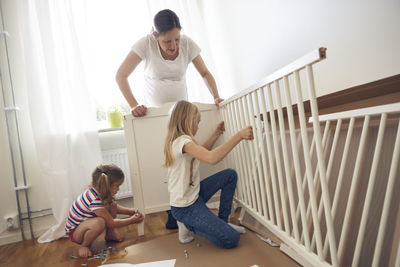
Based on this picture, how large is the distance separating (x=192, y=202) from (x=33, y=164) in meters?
1.38

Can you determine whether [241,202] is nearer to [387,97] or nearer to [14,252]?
[387,97]

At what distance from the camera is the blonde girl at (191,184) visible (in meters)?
1.18

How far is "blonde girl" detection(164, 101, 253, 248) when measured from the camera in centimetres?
118

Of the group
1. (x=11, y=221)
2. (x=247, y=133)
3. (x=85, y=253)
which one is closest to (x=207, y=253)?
(x=247, y=133)

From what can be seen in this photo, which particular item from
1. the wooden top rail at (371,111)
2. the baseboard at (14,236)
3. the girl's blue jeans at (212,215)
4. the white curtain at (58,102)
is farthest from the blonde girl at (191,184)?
the baseboard at (14,236)

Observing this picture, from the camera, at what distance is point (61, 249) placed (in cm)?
158

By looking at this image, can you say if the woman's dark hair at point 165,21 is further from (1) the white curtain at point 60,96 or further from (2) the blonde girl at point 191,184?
(1) the white curtain at point 60,96

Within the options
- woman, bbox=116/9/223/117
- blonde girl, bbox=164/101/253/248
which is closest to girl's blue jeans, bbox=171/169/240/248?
blonde girl, bbox=164/101/253/248

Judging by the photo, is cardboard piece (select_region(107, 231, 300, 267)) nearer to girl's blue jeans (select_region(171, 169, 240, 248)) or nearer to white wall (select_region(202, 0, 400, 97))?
girl's blue jeans (select_region(171, 169, 240, 248))

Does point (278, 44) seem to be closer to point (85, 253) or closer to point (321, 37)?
point (321, 37)

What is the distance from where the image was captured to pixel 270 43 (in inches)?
59.2

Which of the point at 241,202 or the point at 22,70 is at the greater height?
the point at 22,70

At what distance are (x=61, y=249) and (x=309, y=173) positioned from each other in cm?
152

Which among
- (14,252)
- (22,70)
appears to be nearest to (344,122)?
(14,252)
